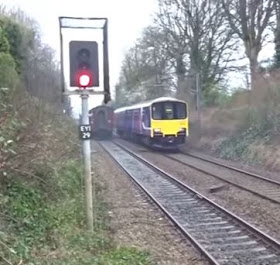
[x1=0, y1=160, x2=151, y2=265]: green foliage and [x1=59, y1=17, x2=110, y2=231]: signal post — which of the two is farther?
[x1=59, y1=17, x2=110, y2=231]: signal post

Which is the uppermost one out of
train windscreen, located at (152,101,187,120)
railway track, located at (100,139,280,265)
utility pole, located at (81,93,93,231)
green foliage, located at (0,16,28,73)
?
green foliage, located at (0,16,28,73)

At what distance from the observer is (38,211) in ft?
30.3

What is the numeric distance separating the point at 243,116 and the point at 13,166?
74.2 ft

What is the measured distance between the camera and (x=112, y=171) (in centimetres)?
2142

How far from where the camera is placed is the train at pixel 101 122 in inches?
2015

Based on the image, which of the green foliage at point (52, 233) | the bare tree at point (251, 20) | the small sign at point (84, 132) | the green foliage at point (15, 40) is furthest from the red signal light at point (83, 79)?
the bare tree at point (251, 20)

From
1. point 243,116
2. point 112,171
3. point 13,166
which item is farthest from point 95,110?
point 13,166

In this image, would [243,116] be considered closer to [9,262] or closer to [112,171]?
[112,171]

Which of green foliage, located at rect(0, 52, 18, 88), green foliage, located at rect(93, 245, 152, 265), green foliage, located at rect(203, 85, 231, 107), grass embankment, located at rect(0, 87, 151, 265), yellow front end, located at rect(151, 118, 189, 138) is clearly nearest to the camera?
grass embankment, located at rect(0, 87, 151, 265)

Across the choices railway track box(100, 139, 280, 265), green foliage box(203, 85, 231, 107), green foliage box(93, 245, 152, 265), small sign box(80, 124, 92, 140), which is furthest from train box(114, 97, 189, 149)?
green foliage box(93, 245, 152, 265)

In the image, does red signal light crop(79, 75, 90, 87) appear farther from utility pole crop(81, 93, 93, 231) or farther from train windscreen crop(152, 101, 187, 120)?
train windscreen crop(152, 101, 187, 120)

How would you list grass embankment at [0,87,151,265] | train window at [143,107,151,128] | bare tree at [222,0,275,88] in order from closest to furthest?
grass embankment at [0,87,151,265]
train window at [143,107,151,128]
bare tree at [222,0,275,88]

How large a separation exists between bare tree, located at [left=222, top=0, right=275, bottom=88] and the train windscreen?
4.71 m

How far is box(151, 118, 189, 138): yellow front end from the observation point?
3098cm
